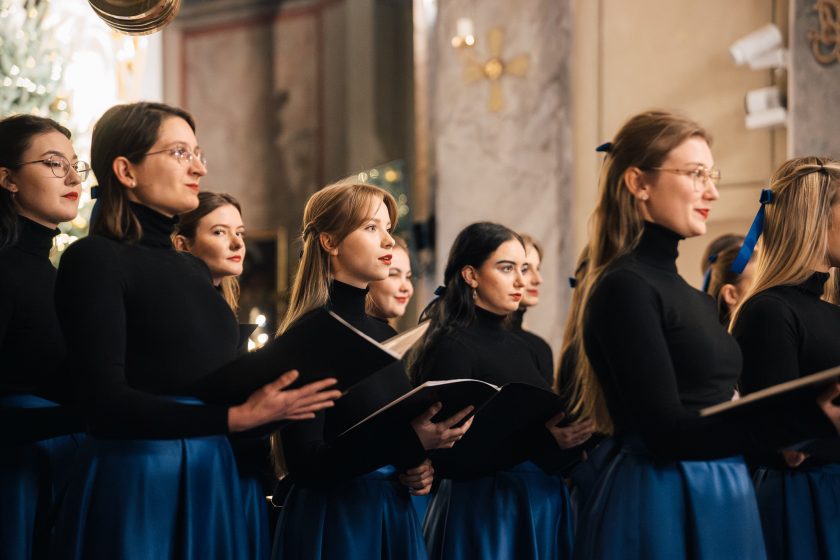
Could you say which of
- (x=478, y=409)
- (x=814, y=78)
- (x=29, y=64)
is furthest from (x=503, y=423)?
(x=814, y=78)

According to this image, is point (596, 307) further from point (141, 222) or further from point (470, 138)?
point (470, 138)

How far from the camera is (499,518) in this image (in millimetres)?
3719

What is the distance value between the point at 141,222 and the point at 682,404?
1.38 metres

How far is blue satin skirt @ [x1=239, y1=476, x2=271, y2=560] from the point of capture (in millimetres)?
2855

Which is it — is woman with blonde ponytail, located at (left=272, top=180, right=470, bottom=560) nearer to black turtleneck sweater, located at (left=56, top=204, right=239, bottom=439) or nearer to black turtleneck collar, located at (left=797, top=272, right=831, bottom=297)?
black turtleneck sweater, located at (left=56, top=204, right=239, bottom=439)

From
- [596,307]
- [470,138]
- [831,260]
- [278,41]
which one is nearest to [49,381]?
[596,307]

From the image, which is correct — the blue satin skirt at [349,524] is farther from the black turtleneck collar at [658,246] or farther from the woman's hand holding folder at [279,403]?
the black turtleneck collar at [658,246]

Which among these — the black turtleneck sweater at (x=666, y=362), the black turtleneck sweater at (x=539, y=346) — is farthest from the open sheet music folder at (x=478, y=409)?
the black turtleneck sweater at (x=539, y=346)

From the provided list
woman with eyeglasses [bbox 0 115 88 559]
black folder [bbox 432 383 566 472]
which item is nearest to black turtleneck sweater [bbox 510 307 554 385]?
black folder [bbox 432 383 566 472]

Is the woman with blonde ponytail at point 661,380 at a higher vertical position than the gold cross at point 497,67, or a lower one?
lower

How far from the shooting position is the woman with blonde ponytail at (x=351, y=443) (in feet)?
9.27

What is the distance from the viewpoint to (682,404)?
249 cm

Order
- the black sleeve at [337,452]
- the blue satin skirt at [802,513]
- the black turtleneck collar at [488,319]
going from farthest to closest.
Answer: the black turtleneck collar at [488,319] < the blue satin skirt at [802,513] < the black sleeve at [337,452]

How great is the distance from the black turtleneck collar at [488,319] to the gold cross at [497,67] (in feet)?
15.2
